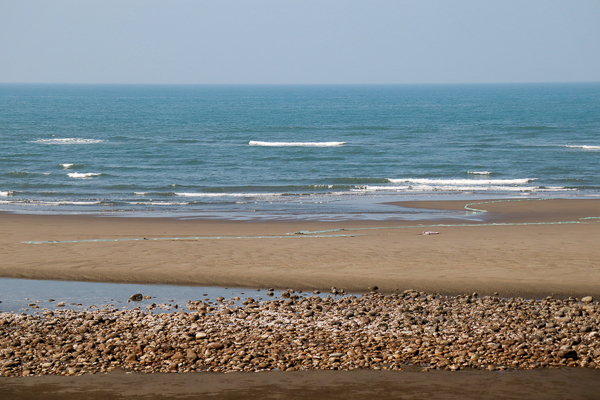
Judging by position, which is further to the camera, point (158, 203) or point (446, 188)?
point (446, 188)

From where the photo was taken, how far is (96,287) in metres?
12.3

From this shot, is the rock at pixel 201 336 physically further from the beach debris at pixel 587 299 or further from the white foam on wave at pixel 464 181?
the white foam on wave at pixel 464 181

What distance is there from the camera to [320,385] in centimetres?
764

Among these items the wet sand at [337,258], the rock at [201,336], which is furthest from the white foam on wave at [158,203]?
the rock at [201,336]

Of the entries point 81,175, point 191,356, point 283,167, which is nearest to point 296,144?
point 283,167

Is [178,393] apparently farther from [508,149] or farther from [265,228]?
[508,149]

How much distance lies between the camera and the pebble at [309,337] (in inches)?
323

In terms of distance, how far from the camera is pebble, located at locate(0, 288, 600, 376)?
821 centimetres

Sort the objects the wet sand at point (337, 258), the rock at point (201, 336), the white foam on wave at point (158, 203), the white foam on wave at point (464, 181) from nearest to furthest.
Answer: the rock at point (201, 336) → the wet sand at point (337, 258) → the white foam on wave at point (158, 203) → the white foam on wave at point (464, 181)

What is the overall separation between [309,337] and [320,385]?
1395 millimetres

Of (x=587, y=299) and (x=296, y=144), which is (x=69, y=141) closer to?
(x=296, y=144)

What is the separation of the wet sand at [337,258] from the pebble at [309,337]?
133 centimetres

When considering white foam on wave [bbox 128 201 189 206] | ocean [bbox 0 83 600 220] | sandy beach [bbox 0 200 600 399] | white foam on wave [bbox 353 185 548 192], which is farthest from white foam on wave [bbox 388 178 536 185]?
white foam on wave [bbox 128 201 189 206]

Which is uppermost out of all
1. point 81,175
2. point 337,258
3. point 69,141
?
point 337,258
